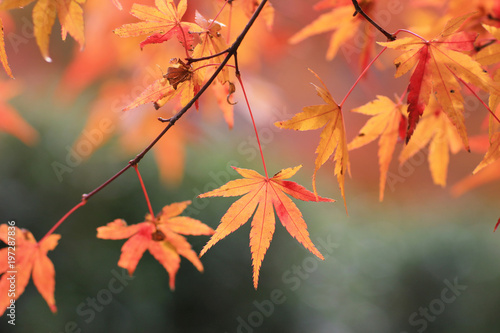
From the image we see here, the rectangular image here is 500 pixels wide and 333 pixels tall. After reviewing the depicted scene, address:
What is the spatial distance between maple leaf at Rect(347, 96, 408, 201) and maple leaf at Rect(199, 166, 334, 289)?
0.64 ft

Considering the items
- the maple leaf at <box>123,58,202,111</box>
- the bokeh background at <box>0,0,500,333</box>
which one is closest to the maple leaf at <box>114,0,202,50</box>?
the maple leaf at <box>123,58,202,111</box>

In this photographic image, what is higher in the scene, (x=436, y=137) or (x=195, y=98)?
(x=436, y=137)

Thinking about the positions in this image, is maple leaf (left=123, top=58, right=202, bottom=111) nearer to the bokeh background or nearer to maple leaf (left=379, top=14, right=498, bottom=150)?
maple leaf (left=379, top=14, right=498, bottom=150)

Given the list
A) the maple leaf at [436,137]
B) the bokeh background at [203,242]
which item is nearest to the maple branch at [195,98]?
the maple leaf at [436,137]

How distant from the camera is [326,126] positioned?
57 centimetres

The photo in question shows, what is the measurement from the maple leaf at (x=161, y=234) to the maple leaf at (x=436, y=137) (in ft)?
1.69

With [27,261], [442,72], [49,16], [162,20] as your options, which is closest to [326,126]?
[442,72]

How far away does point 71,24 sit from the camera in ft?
1.73

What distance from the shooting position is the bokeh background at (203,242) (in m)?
1.76

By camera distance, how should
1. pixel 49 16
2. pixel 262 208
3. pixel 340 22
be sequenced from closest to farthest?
1. pixel 49 16
2. pixel 262 208
3. pixel 340 22

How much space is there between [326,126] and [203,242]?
4.87 ft

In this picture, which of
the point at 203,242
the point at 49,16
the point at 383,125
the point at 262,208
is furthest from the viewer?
the point at 203,242

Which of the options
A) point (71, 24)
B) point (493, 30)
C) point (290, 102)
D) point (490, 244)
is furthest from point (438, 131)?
point (290, 102)

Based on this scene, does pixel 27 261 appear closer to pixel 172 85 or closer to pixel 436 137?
pixel 172 85
